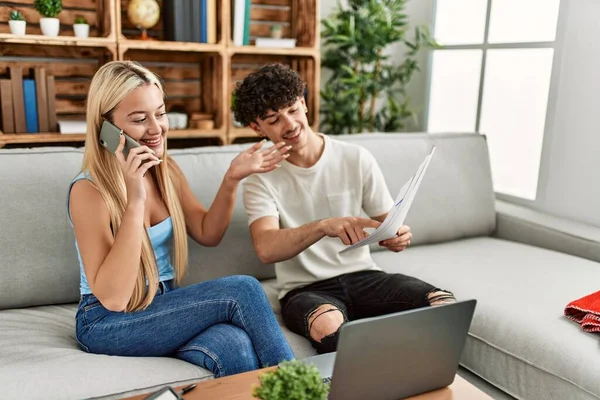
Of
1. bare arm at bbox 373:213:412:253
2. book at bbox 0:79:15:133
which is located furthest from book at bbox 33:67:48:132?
bare arm at bbox 373:213:412:253

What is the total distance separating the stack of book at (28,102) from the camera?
8.00 feet

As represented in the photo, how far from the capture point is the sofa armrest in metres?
2.17

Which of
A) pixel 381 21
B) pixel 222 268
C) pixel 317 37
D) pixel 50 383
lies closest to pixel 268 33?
pixel 317 37

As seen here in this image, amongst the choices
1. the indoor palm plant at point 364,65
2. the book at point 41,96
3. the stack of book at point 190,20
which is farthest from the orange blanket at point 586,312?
the book at point 41,96

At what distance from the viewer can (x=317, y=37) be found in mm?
2963

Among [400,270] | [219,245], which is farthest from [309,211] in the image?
[400,270]

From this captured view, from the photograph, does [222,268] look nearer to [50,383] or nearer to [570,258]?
[50,383]

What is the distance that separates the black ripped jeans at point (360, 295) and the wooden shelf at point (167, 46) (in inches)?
54.8

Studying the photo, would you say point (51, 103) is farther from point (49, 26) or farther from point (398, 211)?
point (398, 211)

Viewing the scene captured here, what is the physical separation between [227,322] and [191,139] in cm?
174

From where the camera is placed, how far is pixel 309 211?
179cm

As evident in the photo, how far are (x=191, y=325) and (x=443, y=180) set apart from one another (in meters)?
1.36

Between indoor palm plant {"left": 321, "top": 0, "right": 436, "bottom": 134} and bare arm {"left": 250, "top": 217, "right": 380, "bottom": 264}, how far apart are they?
4.92 ft

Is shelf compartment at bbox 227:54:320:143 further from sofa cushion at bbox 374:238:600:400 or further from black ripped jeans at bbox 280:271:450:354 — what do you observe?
black ripped jeans at bbox 280:271:450:354
